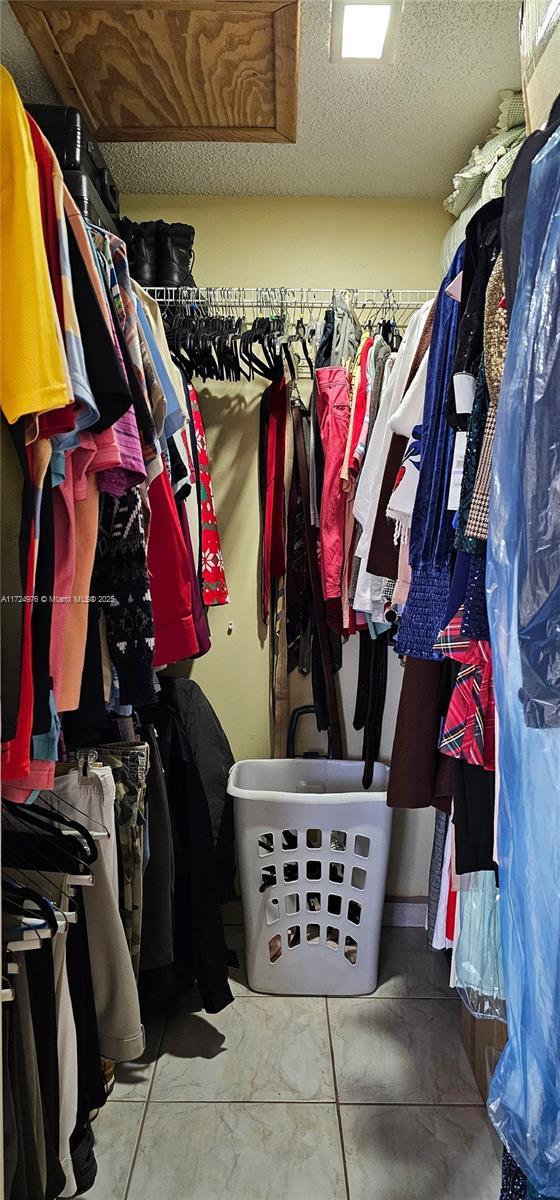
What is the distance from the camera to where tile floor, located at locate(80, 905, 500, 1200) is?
1565 mm

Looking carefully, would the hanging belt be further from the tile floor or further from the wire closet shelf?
the tile floor

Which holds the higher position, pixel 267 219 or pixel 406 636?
pixel 267 219

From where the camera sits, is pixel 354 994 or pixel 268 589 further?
pixel 268 589

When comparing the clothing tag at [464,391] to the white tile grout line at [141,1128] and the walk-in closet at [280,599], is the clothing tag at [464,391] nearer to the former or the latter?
the walk-in closet at [280,599]

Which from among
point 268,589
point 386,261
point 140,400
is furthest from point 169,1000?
point 386,261

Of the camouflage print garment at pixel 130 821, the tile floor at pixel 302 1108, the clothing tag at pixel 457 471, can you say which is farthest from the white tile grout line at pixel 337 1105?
the clothing tag at pixel 457 471

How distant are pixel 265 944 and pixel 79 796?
1.02 metres

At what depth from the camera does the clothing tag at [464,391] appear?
4.01ft

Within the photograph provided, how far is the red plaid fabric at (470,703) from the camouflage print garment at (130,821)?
74 centimetres

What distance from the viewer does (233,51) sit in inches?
72.9

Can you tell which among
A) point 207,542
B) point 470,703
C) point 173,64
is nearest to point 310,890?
point 207,542

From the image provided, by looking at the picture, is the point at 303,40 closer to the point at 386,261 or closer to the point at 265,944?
the point at 386,261

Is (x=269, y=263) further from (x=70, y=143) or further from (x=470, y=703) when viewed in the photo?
(x=470, y=703)

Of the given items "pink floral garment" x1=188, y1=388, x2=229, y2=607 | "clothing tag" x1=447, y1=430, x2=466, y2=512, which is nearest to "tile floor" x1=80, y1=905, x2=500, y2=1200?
"pink floral garment" x1=188, y1=388, x2=229, y2=607
